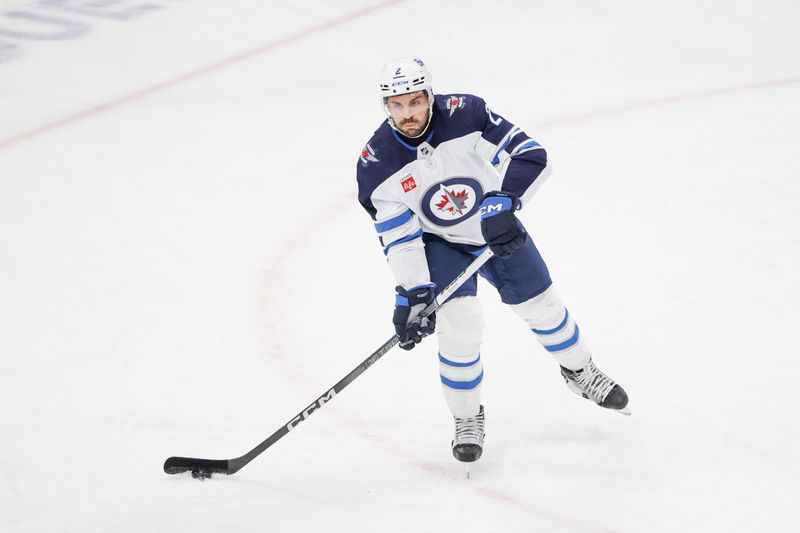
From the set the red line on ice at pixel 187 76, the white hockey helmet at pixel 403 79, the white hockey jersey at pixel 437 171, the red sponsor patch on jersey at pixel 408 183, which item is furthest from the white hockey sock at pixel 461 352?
the red line on ice at pixel 187 76

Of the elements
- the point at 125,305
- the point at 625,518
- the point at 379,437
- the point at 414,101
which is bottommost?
the point at 625,518

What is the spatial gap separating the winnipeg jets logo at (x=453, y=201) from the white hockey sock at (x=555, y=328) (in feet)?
1.21

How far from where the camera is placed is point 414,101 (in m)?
2.90

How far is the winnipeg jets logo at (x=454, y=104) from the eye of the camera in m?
2.99

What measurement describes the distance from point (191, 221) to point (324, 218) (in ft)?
2.08

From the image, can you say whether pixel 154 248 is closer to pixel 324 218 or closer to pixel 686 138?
pixel 324 218

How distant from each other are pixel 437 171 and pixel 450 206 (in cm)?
13

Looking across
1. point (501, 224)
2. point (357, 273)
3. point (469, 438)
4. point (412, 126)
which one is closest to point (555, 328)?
point (469, 438)

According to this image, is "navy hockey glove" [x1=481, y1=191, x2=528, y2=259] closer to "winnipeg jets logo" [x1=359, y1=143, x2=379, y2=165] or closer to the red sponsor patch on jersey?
the red sponsor patch on jersey

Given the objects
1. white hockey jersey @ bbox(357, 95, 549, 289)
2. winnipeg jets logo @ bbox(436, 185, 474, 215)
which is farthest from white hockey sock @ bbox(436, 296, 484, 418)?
winnipeg jets logo @ bbox(436, 185, 474, 215)

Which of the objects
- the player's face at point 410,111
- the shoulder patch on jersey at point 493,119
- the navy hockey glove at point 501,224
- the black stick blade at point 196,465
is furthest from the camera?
the black stick blade at point 196,465

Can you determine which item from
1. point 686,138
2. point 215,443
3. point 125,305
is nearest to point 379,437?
point 215,443

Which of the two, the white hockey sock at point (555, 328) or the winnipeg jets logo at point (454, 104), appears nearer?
the winnipeg jets logo at point (454, 104)

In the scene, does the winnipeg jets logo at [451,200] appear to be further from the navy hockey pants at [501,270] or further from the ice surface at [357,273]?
the ice surface at [357,273]
